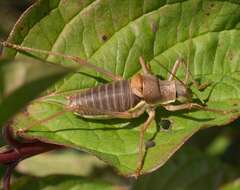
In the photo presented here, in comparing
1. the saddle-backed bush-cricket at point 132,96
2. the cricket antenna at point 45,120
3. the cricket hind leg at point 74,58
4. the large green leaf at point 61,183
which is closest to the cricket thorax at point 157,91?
the saddle-backed bush-cricket at point 132,96

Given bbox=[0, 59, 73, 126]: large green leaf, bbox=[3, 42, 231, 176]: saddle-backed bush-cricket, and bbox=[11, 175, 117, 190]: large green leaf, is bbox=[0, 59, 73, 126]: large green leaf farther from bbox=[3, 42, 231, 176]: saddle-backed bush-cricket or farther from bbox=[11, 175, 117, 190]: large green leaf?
bbox=[11, 175, 117, 190]: large green leaf

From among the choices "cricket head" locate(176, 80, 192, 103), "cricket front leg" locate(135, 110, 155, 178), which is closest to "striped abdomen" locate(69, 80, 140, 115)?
"cricket front leg" locate(135, 110, 155, 178)

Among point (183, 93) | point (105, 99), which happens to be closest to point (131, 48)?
point (105, 99)

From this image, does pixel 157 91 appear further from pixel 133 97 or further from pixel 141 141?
pixel 141 141

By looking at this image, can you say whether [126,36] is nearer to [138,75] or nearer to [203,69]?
[138,75]

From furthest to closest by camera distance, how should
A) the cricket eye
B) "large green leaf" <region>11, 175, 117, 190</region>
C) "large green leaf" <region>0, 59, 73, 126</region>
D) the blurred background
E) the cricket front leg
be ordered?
the blurred background < the cricket eye < "large green leaf" <region>11, 175, 117, 190</region> < the cricket front leg < "large green leaf" <region>0, 59, 73, 126</region>

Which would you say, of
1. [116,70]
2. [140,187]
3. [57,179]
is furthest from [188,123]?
[140,187]

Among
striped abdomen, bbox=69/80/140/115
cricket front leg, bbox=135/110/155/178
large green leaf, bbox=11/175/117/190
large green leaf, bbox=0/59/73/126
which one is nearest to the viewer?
large green leaf, bbox=0/59/73/126
